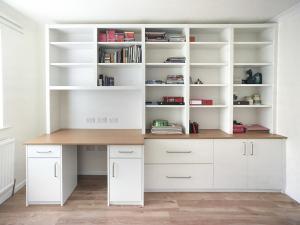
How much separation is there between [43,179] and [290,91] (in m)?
3.20

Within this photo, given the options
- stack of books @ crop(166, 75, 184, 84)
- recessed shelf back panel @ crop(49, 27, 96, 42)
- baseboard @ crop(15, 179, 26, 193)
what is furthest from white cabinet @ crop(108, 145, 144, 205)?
recessed shelf back panel @ crop(49, 27, 96, 42)

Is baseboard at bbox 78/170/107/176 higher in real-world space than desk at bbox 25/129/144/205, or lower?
lower

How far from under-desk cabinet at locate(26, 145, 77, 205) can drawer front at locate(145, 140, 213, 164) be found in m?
1.08

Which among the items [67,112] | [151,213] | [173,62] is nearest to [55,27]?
[67,112]

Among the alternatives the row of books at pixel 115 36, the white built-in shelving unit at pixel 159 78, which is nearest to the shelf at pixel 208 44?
the white built-in shelving unit at pixel 159 78

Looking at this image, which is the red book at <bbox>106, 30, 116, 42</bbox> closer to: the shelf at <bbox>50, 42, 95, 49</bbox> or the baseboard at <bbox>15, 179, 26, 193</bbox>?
the shelf at <bbox>50, 42, 95, 49</bbox>

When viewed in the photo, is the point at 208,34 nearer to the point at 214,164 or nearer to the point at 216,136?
the point at 216,136

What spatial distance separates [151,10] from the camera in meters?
2.97

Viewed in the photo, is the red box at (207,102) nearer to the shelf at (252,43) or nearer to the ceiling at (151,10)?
the shelf at (252,43)

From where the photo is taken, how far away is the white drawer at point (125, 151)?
2.79 m

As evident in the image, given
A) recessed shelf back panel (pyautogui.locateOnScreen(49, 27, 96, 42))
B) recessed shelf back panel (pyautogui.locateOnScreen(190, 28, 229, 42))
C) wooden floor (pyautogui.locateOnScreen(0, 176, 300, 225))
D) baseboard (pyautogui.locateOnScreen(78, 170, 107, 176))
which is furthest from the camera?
baseboard (pyautogui.locateOnScreen(78, 170, 107, 176))

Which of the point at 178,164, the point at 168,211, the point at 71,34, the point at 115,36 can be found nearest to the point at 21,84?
the point at 71,34

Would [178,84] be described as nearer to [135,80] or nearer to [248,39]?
[135,80]

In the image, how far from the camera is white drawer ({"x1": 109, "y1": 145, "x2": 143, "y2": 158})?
279 centimetres
